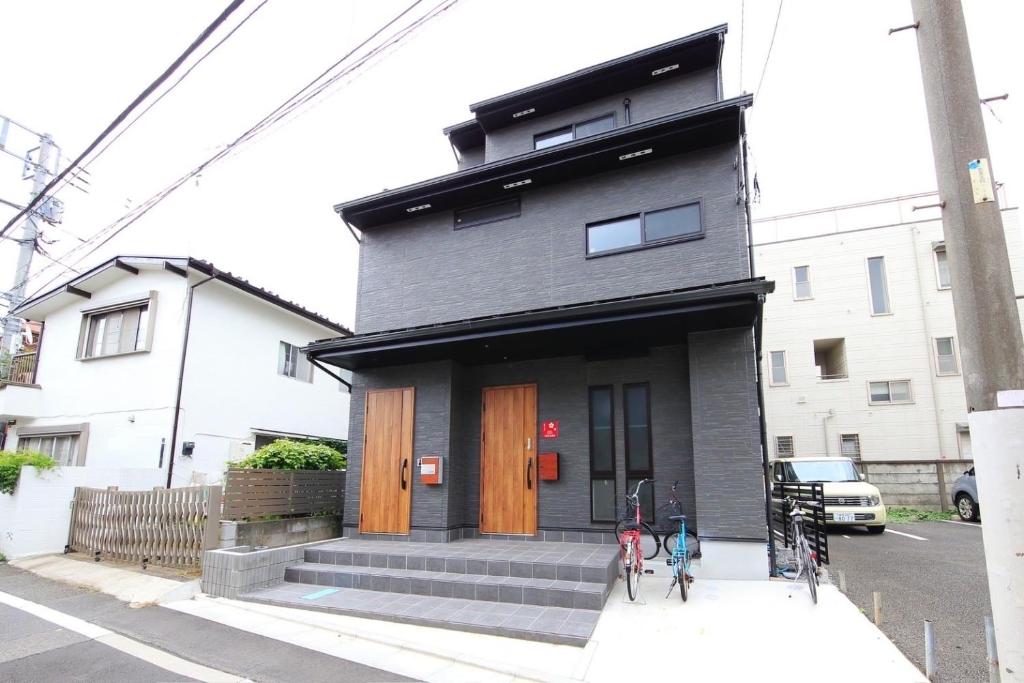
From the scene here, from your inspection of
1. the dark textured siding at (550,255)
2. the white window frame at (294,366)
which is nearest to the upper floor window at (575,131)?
the dark textured siding at (550,255)

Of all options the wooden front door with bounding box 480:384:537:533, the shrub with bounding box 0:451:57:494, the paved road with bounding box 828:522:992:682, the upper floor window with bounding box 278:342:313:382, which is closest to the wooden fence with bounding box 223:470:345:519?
the wooden front door with bounding box 480:384:537:533

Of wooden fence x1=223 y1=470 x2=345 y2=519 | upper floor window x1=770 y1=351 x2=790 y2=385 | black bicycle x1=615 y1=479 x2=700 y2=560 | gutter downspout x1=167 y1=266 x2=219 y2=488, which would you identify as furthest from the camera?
upper floor window x1=770 y1=351 x2=790 y2=385

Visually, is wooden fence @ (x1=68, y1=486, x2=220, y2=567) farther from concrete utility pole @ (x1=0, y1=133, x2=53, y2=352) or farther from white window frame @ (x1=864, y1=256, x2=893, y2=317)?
white window frame @ (x1=864, y1=256, x2=893, y2=317)

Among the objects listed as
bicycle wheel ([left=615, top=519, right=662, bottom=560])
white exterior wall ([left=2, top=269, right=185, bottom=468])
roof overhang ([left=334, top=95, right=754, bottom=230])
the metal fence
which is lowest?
bicycle wheel ([left=615, top=519, right=662, bottom=560])

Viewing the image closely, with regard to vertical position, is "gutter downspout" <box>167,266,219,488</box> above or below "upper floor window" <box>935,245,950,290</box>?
below

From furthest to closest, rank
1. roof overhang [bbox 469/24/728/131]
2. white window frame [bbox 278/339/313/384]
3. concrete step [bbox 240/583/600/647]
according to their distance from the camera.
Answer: white window frame [bbox 278/339/313/384]
roof overhang [bbox 469/24/728/131]
concrete step [bbox 240/583/600/647]

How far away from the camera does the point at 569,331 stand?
6.74 m

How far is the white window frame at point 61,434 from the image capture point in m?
11.9

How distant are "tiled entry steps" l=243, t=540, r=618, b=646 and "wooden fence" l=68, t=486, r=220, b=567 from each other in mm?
1366

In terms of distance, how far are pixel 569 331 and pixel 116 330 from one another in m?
11.8

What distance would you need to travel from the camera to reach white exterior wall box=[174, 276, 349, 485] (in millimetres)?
11305

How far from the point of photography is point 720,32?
8.28 m

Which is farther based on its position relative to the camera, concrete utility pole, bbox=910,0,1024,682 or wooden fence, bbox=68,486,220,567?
wooden fence, bbox=68,486,220,567

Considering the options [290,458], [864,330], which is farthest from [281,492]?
[864,330]
